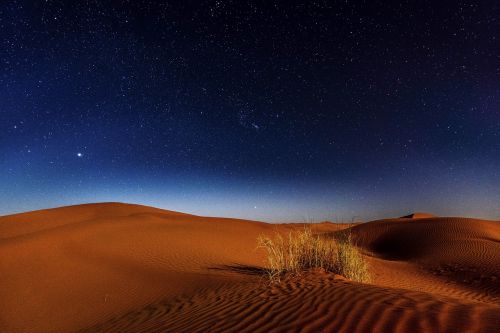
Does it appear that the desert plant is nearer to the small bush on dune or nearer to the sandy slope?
the small bush on dune

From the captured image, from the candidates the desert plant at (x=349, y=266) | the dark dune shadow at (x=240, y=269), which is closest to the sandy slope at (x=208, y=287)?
the dark dune shadow at (x=240, y=269)

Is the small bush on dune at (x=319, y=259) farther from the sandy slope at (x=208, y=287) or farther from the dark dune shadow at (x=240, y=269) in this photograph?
the dark dune shadow at (x=240, y=269)

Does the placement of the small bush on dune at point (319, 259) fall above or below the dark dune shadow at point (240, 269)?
above

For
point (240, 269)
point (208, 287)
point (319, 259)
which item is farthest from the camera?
point (240, 269)

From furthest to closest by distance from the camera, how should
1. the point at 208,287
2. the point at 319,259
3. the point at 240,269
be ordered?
the point at 240,269, the point at 319,259, the point at 208,287

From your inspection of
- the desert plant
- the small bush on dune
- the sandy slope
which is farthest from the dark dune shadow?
the desert plant

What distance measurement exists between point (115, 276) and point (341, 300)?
7.67 meters

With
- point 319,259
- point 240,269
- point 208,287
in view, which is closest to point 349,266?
point 319,259

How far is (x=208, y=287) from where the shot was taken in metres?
8.00

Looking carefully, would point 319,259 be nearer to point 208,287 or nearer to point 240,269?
point 208,287

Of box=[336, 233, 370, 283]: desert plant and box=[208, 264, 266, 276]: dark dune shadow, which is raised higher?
box=[336, 233, 370, 283]: desert plant

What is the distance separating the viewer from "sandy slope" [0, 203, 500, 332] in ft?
13.6

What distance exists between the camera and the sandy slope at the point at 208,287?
13.6 ft

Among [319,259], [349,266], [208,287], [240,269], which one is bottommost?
[208,287]
